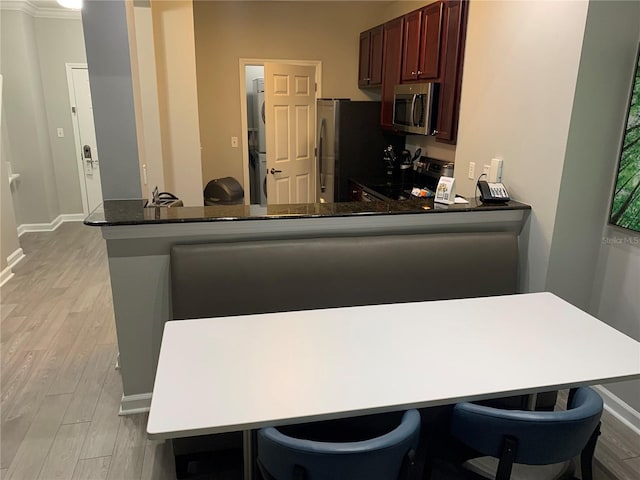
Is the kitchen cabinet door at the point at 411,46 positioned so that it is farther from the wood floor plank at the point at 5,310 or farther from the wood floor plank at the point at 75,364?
the wood floor plank at the point at 5,310

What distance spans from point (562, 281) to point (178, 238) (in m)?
2.03

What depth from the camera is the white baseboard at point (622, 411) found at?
237cm

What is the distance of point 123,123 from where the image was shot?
2.38m

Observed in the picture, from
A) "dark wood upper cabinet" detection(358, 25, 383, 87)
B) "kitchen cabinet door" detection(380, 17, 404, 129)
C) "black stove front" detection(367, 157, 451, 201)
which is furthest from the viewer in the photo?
"dark wood upper cabinet" detection(358, 25, 383, 87)

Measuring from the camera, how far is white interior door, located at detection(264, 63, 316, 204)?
16.5 feet

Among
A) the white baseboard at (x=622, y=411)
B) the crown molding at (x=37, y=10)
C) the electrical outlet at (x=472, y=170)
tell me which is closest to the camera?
the white baseboard at (x=622, y=411)

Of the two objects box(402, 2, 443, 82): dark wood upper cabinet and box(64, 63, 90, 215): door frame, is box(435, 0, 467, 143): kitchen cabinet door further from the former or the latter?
box(64, 63, 90, 215): door frame

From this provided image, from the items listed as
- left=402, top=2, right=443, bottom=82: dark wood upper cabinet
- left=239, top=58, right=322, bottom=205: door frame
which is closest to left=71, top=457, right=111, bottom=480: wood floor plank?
left=402, top=2, right=443, bottom=82: dark wood upper cabinet

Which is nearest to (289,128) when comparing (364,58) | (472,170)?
(364,58)

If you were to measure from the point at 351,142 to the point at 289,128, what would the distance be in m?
0.91

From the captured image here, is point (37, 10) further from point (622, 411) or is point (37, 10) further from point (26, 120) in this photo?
point (622, 411)

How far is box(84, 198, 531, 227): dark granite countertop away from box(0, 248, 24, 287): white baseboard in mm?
2474

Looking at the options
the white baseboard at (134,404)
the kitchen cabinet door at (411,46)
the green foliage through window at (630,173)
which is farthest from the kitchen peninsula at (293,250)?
the kitchen cabinet door at (411,46)

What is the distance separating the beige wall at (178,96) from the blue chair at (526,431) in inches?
132
